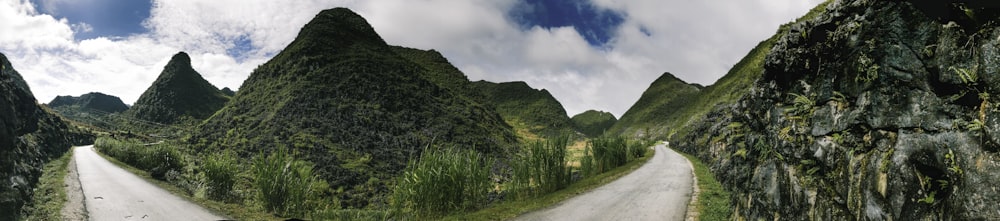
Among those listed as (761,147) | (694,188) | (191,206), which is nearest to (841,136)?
(761,147)

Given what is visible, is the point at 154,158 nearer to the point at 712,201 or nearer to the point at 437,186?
the point at 437,186

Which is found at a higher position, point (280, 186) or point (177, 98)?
point (177, 98)

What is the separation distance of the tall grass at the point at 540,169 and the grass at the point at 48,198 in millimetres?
19273

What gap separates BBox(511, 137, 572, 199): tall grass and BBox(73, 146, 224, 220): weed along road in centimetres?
1168

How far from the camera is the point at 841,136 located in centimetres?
559

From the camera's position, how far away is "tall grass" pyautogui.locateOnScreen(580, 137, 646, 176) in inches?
912

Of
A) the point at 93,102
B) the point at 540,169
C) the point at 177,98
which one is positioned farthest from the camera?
the point at 93,102

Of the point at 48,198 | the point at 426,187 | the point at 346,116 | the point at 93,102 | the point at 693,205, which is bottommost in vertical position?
the point at 48,198

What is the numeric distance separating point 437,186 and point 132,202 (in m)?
18.1

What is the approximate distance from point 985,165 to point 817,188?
249 centimetres

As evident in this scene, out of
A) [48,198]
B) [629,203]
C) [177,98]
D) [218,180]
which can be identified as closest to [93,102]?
[177,98]

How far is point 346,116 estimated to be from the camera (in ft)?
218

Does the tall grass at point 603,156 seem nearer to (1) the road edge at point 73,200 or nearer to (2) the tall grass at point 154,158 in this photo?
(1) the road edge at point 73,200

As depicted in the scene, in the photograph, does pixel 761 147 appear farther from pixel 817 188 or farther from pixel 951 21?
pixel 951 21
